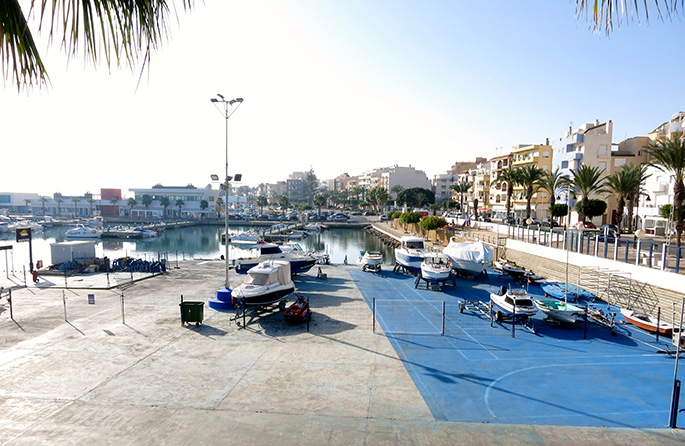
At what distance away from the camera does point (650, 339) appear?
16.4 metres

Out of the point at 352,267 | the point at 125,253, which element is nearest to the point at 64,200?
the point at 125,253

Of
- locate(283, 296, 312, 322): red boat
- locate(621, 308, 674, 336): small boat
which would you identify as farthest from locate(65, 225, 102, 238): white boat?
locate(621, 308, 674, 336): small boat

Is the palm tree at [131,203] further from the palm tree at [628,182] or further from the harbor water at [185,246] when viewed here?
the palm tree at [628,182]

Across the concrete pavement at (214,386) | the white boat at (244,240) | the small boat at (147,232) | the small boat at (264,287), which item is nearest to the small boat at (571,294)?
the concrete pavement at (214,386)

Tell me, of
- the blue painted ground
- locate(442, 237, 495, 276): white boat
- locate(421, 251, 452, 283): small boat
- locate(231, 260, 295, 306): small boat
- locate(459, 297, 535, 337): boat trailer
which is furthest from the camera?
locate(442, 237, 495, 276): white boat

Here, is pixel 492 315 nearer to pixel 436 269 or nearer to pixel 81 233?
pixel 436 269

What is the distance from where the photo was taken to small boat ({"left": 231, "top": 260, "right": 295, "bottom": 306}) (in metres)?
18.1

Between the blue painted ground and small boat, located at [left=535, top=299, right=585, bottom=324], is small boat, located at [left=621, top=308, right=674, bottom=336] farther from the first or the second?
small boat, located at [left=535, top=299, right=585, bottom=324]

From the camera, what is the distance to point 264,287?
61.0 ft

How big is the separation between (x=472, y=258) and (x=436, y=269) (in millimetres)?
4785

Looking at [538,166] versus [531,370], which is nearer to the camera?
[531,370]

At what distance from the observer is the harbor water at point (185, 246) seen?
56.4 meters

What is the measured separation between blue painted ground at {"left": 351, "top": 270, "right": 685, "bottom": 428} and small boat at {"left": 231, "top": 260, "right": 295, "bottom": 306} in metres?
5.10

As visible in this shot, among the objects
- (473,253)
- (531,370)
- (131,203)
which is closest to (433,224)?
(473,253)
